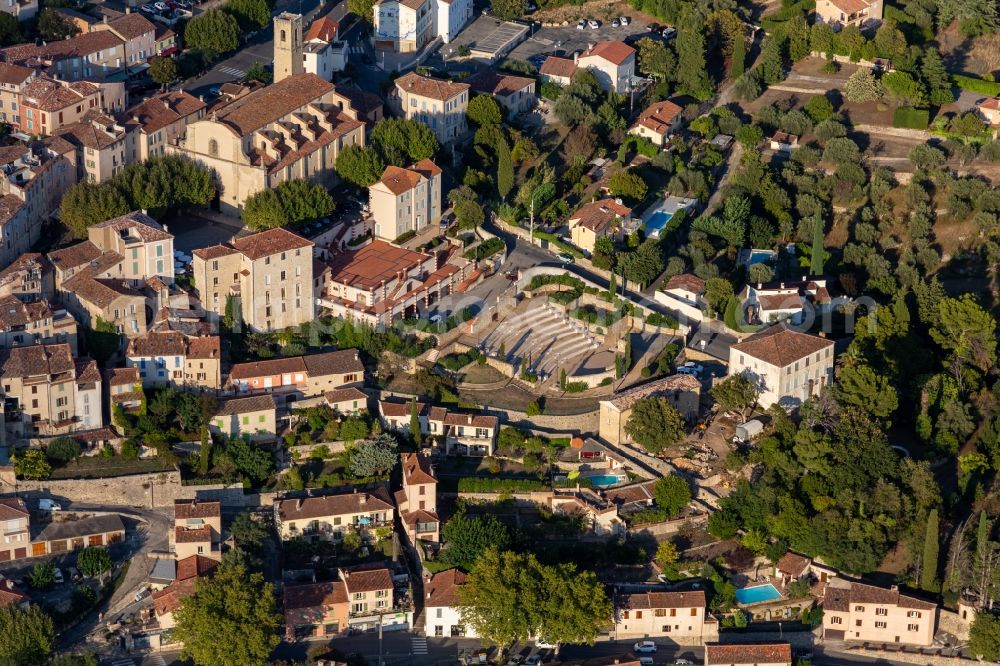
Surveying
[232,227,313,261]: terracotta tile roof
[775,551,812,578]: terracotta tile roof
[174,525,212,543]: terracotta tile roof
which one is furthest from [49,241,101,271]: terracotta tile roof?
[775,551,812,578]: terracotta tile roof

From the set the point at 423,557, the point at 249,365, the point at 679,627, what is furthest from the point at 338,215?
the point at 679,627

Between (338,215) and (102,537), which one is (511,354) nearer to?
(338,215)

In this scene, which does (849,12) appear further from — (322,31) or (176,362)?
(176,362)

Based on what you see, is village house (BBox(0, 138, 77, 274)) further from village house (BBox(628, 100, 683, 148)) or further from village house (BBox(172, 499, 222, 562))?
village house (BBox(628, 100, 683, 148))

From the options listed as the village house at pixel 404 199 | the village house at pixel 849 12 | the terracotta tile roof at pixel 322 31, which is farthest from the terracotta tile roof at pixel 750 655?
the village house at pixel 849 12

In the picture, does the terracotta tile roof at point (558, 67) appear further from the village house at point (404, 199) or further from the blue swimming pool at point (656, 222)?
the village house at point (404, 199)
